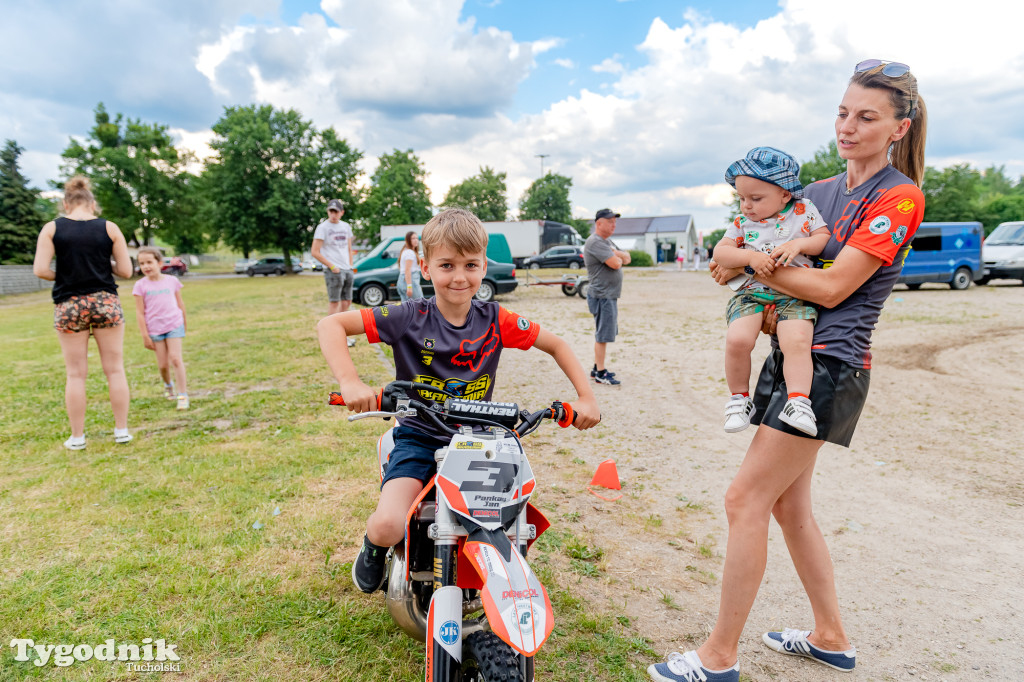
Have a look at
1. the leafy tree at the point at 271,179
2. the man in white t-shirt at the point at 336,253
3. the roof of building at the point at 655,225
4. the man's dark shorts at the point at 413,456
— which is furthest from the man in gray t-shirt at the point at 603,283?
the roof of building at the point at 655,225

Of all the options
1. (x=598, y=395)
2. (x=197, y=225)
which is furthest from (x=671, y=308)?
(x=197, y=225)

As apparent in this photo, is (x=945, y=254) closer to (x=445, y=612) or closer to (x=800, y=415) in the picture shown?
(x=800, y=415)

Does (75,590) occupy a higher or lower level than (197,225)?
lower

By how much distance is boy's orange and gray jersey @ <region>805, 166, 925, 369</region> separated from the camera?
2115 mm

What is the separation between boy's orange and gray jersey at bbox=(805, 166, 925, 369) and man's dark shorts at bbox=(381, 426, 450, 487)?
1.61 m

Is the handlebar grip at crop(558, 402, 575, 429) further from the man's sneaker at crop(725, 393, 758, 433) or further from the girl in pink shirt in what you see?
the girl in pink shirt

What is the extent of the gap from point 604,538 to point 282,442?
3284mm

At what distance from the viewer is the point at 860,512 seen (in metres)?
4.26

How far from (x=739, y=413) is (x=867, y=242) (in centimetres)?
85

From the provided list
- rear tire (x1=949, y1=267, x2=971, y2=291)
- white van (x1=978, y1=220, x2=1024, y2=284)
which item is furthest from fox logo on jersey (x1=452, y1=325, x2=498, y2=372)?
white van (x1=978, y1=220, x2=1024, y2=284)

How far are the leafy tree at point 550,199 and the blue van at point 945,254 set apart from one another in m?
53.8

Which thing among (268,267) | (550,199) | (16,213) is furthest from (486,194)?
(16,213)

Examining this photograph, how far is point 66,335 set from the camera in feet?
17.3

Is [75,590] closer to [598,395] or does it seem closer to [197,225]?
[598,395]
